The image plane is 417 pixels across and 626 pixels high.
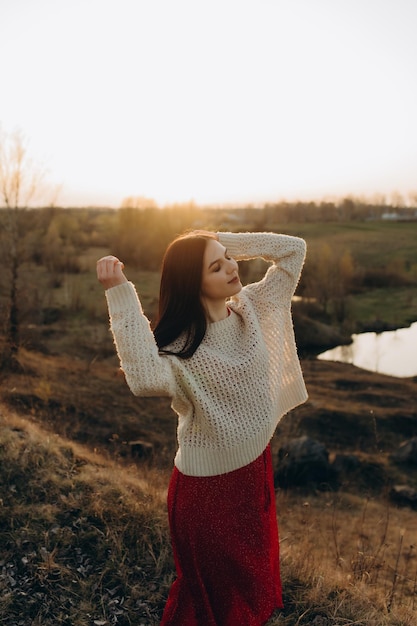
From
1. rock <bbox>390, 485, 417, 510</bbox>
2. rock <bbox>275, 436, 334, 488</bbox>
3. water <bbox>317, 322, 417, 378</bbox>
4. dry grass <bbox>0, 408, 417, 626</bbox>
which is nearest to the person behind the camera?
dry grass <bbox>0, 408, 417, 626</bbox>

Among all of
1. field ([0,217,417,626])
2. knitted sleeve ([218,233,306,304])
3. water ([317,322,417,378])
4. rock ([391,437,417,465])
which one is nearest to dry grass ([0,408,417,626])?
field ([0,217,417,626])

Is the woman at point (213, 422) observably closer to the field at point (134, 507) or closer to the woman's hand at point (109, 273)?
the woman's hand at point (109, 273)

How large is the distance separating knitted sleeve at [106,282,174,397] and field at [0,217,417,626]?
160cm

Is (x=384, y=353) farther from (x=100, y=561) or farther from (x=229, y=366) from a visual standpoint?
(x=229, y=366)

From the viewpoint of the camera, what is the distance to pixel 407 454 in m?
8.23

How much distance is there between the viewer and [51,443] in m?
4.48

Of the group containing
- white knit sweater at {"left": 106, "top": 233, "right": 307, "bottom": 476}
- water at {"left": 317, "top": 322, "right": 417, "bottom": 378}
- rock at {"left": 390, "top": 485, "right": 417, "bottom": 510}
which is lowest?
water at {"left": 317, "top": 322, "right": 417, "bottom": 378}

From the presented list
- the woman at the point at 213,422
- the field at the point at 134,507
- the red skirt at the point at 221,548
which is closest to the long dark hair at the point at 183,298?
the woman at the point at 213,422

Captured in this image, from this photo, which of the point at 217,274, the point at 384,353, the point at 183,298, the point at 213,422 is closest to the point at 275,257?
the point at 217,274

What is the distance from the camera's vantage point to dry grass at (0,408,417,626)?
285 cm

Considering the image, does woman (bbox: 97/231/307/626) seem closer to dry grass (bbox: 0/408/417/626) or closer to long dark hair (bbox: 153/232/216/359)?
long dark hair (bbox: 153/232/216/359)

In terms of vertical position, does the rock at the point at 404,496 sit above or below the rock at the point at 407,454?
below

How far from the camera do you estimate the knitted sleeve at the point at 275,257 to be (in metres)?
2.46

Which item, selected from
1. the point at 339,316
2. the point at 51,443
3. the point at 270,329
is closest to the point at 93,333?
the point at 339,316
